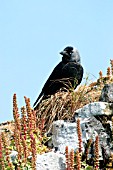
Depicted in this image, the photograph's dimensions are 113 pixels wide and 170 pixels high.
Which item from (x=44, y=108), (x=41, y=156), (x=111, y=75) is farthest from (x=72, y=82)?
(x=41, y=156)

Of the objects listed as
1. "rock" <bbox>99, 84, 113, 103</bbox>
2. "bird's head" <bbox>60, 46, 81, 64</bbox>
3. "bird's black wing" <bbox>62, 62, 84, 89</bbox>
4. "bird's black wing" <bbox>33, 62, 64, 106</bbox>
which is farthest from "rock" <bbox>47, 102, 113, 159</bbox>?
"bird's head" <bbox>60, 46, 81, 64</bbox>

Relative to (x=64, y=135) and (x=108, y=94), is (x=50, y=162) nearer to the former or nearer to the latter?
(x=64, y=135)

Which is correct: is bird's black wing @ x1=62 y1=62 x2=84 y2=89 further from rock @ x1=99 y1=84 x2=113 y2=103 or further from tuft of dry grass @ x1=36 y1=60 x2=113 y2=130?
rock @ x1=99 y1=84 x2=113 y2=103

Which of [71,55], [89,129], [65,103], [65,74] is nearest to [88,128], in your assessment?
[89,129]

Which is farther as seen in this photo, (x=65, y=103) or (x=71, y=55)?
(x=71, y=55)

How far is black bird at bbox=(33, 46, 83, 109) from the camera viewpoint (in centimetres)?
986

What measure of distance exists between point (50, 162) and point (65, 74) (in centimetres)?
408

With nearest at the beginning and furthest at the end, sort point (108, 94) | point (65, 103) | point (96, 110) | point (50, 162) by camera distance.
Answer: point (50, 162)
point (96, 110)
point (108, 94)
point (65, 103)

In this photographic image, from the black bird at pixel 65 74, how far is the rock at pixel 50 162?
9.25 feet

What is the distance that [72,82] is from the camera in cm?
1042

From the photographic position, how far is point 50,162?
659cm

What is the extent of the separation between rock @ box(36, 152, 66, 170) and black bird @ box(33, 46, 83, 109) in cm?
282

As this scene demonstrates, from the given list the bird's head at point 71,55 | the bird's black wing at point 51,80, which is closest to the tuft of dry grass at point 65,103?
the bird's black wing at point 51,80

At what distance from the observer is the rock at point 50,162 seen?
6.55m
